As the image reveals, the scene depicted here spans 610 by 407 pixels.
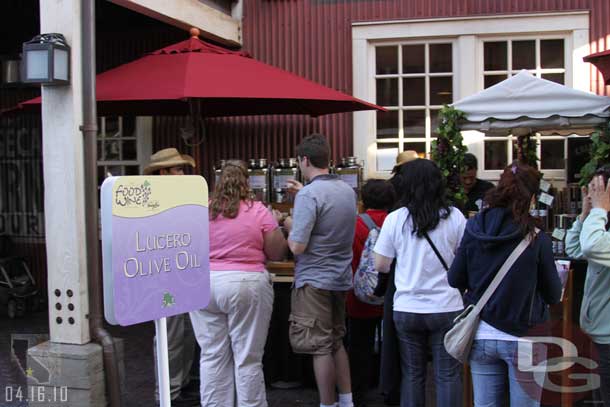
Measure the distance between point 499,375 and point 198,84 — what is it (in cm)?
292

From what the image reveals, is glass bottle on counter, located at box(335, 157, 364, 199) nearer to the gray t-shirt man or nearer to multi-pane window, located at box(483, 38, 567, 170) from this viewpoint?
multi-pane window, located at box(483, 38, 567, 170)

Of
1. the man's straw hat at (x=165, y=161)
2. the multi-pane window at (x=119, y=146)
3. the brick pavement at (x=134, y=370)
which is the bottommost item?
the brick pavement at (x=134, y=370)

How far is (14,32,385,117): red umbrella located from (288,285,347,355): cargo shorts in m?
1.56

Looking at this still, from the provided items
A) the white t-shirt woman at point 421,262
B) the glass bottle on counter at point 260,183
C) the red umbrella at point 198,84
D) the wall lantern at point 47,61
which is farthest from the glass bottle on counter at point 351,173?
the wall lantern at point 47,61

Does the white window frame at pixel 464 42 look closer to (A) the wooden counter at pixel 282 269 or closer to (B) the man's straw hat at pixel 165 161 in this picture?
(A) the wooden counter at pixel 282 269

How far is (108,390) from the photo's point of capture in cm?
439

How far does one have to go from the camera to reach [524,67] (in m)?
7.01

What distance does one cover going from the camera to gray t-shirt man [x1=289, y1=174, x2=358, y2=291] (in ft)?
13.5

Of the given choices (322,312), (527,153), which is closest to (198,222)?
(322,312)

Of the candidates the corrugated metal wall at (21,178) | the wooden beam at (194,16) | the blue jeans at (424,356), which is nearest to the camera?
the blue jeans at (424,356)

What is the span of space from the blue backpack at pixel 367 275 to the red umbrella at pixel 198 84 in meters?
1.40

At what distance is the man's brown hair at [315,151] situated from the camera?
4230 mm

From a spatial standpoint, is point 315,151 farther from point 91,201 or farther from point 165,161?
point 91,201
